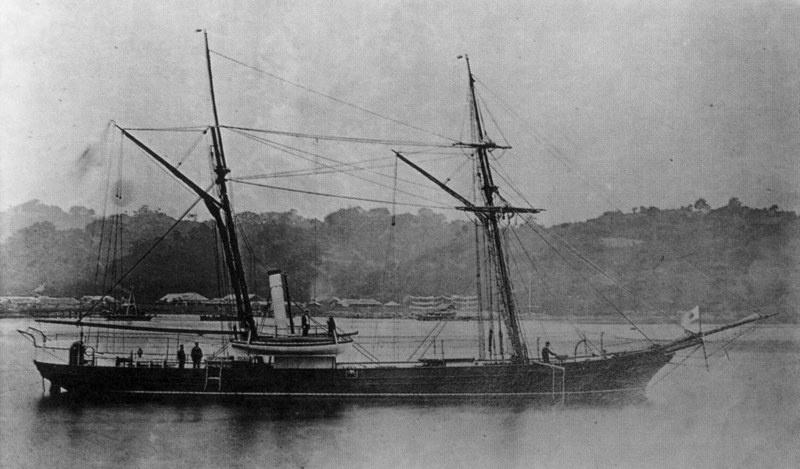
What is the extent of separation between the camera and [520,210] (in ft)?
31.1

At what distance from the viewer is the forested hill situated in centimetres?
893

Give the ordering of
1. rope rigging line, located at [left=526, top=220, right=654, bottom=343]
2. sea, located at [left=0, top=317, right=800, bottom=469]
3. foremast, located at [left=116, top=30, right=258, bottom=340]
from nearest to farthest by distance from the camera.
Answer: sea, located at [left=0, top=317, right=800, bottom=469] < foremast, located at [left=116, top=30, right=258, bottom=340] < rope rigging line, located at [left=526, top=220, right=654, bottom=343]

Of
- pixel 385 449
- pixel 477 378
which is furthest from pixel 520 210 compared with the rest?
pixel 385 449

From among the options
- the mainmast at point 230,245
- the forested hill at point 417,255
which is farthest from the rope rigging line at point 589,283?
the mainmast at point 230,245

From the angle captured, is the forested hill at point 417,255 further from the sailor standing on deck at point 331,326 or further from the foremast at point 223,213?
the sailor standing on deck at point 331,326

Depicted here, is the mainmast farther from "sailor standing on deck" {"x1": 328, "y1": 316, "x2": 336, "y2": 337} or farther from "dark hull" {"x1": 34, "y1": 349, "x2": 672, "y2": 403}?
"sailor standing on deck" {"x1": 328, "y1": 316, "x2": 336, "y2": 337}

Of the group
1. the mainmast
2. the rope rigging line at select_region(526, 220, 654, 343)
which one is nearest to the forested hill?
the rope rigging line at select_region(526, 220, 654, 343)

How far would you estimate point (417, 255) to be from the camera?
999 cm

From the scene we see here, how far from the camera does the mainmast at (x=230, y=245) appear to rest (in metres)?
8.95

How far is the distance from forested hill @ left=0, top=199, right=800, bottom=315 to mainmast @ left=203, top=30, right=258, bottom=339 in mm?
236

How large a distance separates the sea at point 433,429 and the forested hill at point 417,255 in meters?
0.89

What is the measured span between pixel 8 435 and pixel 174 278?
9.92 ft

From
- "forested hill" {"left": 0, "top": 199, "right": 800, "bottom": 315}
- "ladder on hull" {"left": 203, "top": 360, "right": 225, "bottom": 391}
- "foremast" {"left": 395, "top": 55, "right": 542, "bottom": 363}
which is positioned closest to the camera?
"forested hill" {"left": 0, "top": 199, "right": 800, "bottom": 315}

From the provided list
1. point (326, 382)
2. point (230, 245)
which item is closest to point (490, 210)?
point (326, 382)
